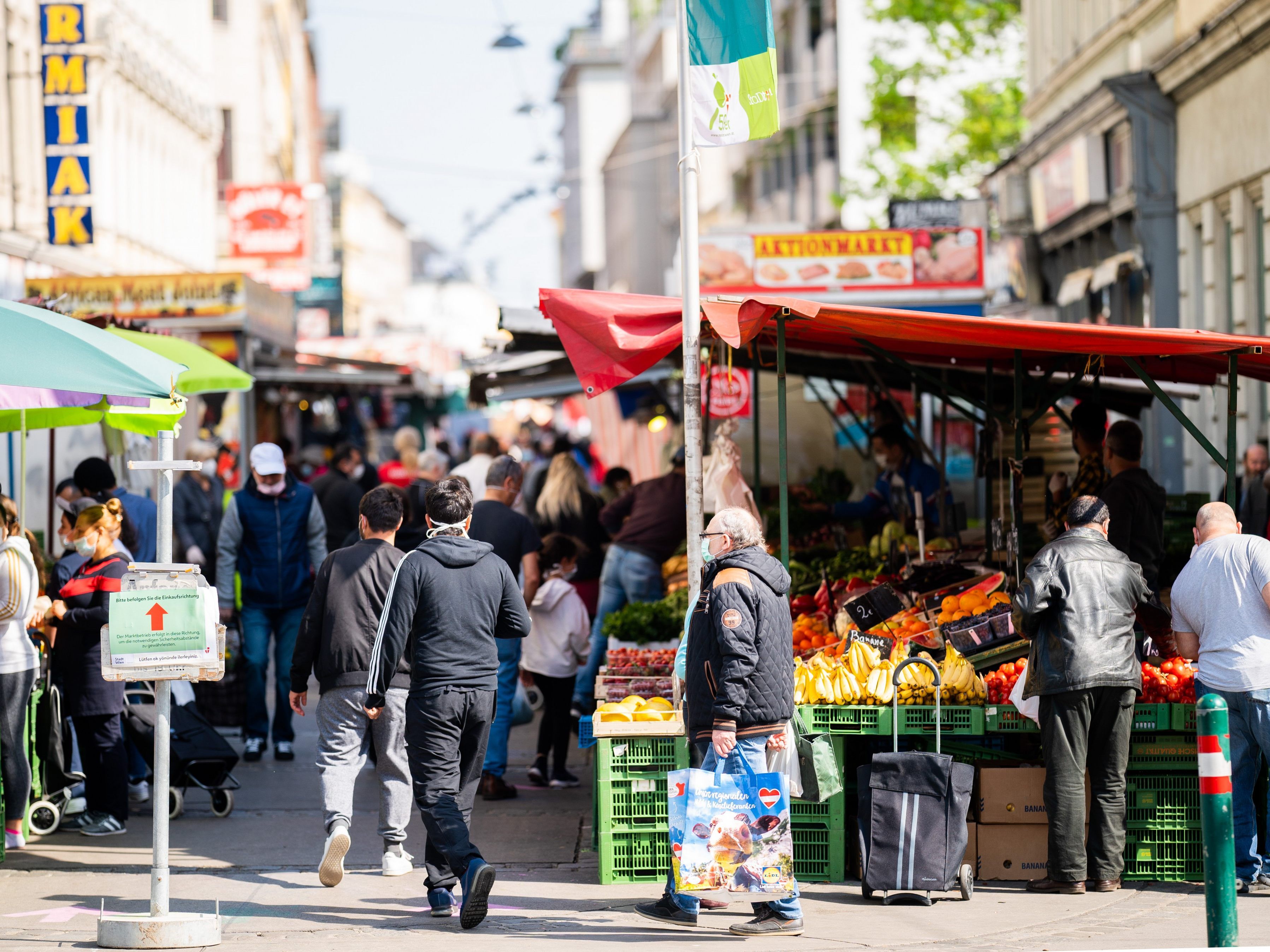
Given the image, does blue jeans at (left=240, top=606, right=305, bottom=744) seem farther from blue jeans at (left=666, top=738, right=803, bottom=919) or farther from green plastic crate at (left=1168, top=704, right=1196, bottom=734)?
green plastic crate at (left=1168, top=704, right=1196, bottom=734)

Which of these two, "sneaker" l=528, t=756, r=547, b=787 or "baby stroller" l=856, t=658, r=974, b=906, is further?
"sneaker" l=528, t=756, r=547, b=787

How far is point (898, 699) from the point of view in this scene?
7.35 metres

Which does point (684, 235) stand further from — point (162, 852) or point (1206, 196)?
point (1206, 196)

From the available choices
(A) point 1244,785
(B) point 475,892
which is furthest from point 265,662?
(A) point 1244,785

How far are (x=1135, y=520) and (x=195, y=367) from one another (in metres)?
6.44

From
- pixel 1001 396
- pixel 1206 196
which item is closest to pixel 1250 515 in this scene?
pixel 1001 396

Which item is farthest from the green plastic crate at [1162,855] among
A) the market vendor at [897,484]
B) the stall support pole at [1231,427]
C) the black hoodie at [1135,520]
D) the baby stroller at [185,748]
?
the baby stroller at [185,748]

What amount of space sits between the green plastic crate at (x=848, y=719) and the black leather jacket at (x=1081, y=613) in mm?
719

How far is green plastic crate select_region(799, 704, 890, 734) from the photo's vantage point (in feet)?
23.8

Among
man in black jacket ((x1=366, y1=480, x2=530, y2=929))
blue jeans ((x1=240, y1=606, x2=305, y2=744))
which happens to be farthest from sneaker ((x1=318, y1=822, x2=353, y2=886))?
blue jeans ((x1=240, y1=606, x2=305, y2=744))

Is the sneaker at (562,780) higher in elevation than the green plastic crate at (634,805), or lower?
lower

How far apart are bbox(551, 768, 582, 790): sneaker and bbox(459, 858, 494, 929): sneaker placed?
329cm

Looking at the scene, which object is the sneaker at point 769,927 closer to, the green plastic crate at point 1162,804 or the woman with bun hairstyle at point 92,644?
the green plastic crate at point 1162,804

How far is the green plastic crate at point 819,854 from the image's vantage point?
7371 mm
